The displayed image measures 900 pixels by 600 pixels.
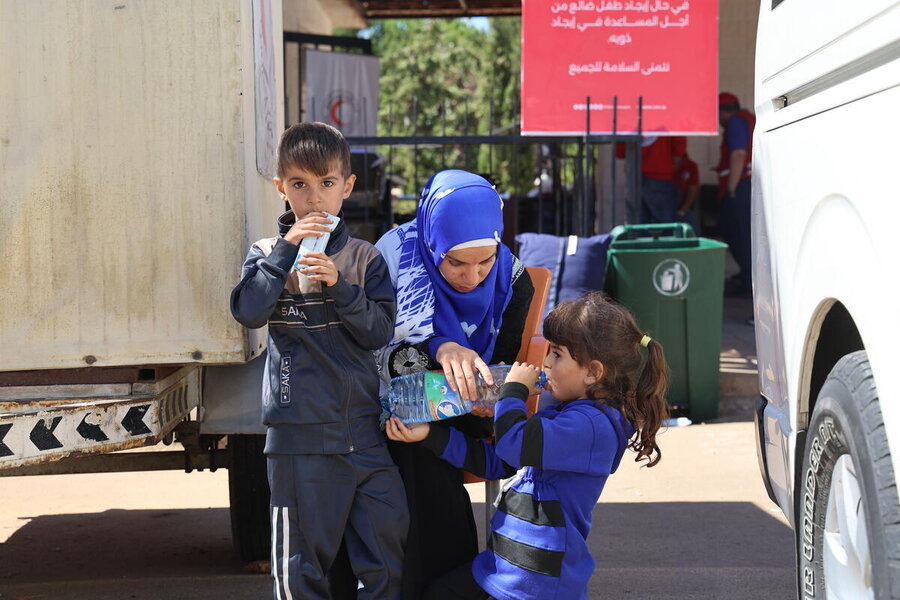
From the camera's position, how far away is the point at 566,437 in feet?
8.18

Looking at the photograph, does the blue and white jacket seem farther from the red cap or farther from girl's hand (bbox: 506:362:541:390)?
the red cap

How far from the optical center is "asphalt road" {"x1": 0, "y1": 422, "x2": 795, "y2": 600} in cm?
378

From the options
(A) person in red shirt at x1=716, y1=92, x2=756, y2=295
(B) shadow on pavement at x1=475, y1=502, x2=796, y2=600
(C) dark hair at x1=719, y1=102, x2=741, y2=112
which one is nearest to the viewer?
(B) shadow on pavement at x1=475, y1=502, x2=796, y2=600

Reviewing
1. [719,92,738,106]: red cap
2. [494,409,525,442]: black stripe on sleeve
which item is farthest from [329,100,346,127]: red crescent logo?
[494,409,525,442]: black stripe on sleeve

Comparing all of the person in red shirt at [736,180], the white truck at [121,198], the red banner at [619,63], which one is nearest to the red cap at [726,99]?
the person in red shirt at [736,180]

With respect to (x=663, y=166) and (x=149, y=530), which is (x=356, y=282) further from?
(x=663, y=166)

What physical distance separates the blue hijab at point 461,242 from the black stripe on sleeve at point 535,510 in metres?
0.45

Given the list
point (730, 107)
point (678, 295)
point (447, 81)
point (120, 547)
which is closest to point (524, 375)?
point (120, 547)

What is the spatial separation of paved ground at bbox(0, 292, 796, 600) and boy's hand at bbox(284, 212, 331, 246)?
1.61m

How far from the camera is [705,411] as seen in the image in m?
6.70

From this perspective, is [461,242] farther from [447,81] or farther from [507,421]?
[447,81]

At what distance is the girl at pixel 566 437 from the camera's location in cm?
251

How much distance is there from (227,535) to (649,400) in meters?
2.65

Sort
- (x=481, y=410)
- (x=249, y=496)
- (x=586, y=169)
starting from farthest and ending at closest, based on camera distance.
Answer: (x=586, y=169) < (x=249, y=496) < (x=481, y=410)
